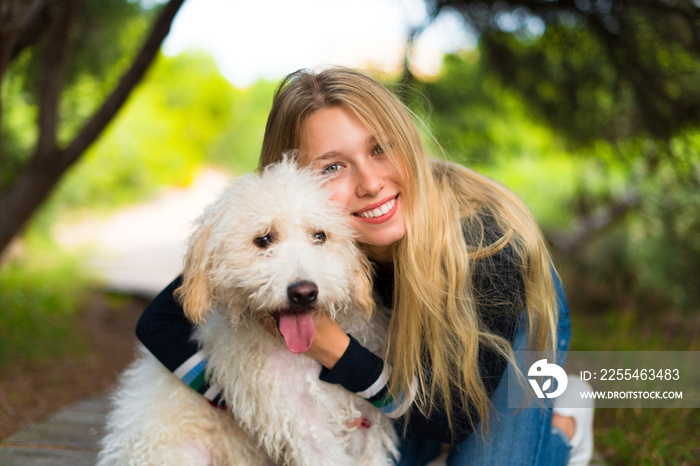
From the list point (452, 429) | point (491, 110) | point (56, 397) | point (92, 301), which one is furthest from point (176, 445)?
point (491, 110)

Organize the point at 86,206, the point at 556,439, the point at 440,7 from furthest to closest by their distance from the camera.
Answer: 1. the point at 86,206
2. the point at 440,7
3. the point at 556,439

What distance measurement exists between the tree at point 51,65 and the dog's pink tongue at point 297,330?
7.47 ft

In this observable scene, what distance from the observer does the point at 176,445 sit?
192cm

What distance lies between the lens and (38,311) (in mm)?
4344

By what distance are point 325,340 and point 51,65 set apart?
10.1 ft

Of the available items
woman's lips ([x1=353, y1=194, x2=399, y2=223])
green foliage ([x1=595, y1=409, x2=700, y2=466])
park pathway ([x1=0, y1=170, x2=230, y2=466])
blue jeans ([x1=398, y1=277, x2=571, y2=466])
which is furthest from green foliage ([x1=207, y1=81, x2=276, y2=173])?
blue jeans ([x1=398, y1=277, x2=571, y2=466])

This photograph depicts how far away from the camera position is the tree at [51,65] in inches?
123

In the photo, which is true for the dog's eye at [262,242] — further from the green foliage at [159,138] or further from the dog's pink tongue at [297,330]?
the green foliage at [159,138]

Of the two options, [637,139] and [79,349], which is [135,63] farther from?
[637,139]

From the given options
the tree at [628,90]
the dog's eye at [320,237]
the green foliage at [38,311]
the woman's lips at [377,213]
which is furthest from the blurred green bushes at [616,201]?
the green foliage at [38,311]

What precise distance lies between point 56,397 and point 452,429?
2.71 metres

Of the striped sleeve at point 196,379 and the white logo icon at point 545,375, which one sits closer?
the striped sleeve at point 196,379

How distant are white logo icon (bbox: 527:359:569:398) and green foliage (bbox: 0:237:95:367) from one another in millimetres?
3487

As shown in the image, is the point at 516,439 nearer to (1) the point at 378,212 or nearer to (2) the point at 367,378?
(2) the point at 367,378
